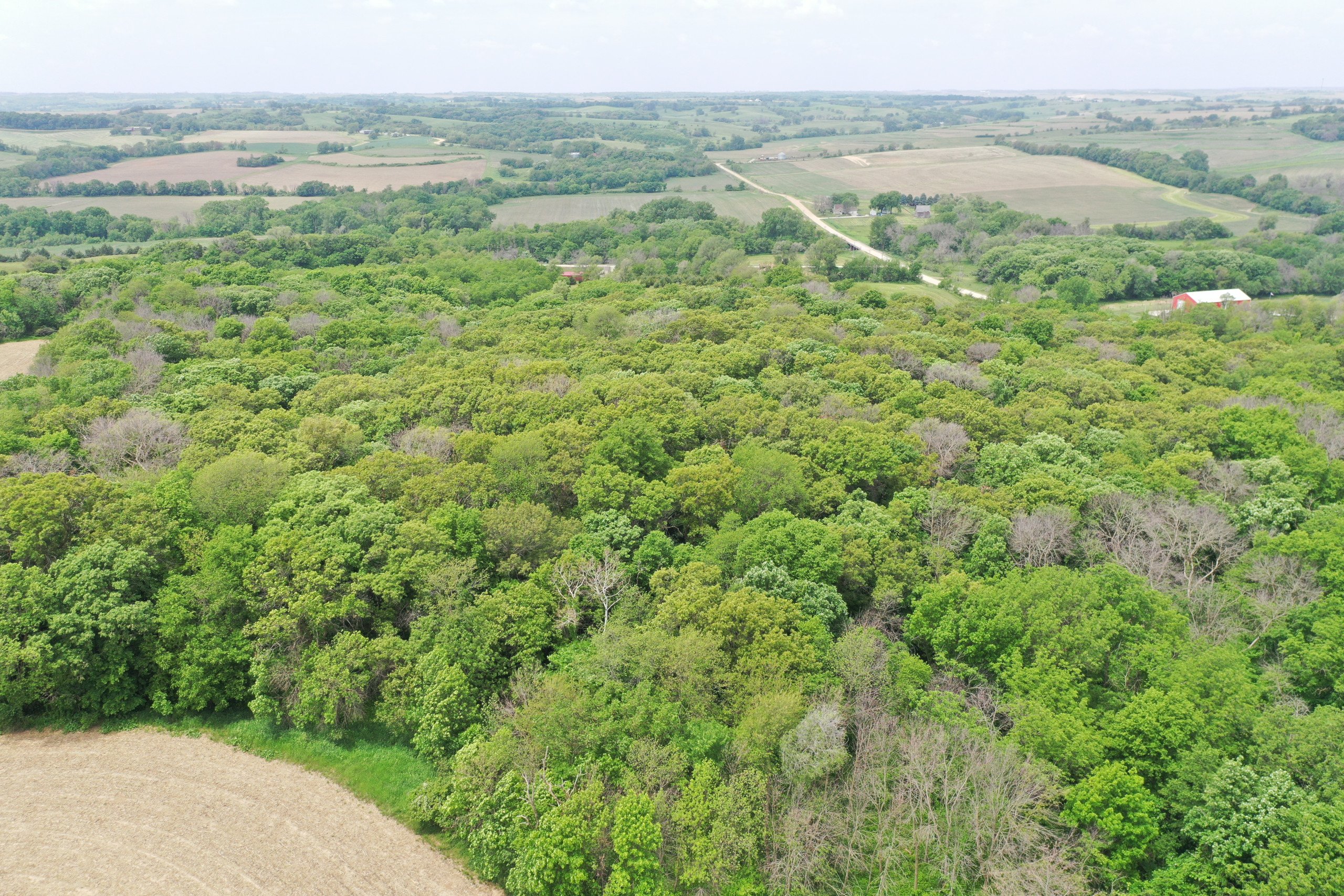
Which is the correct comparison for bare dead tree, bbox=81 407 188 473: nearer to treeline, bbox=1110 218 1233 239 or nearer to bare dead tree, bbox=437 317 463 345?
bare dead tree, bbox=437 317 463 345

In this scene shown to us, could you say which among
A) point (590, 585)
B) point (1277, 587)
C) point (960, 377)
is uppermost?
point (960, 377)

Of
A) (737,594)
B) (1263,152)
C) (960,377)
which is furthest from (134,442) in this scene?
(1263,152)

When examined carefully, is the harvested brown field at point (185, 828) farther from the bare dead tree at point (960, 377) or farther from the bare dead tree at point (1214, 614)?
the bare dead tree at point (960, 377)

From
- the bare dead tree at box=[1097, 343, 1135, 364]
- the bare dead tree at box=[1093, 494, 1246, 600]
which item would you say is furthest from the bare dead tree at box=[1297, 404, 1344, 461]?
the bare dead tree at box=[1097, 343, 1135, 364]

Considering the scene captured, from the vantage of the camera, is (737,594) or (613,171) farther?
(613,171)

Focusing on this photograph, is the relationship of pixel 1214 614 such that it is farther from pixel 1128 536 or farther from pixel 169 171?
pixel 169 171

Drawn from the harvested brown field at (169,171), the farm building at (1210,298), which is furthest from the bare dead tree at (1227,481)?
the harvested brown field at (169,171)
